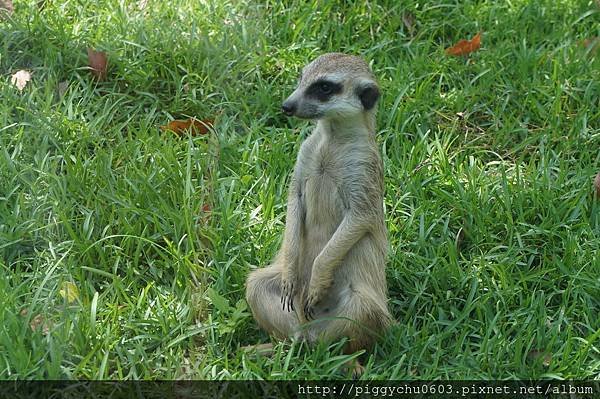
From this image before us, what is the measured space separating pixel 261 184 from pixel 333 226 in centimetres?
101

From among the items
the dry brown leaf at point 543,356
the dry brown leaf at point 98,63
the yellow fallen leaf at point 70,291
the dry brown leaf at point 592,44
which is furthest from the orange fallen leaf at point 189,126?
the dry brown leaf at point 592,44

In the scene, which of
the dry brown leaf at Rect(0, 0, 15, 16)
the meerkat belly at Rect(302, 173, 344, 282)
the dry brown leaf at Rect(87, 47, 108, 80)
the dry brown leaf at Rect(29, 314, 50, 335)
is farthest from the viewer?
the dry brown leaf at Rect(0, 0, 15, 16)

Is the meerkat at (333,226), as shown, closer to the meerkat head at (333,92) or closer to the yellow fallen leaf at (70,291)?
the meerkat head at (333,92)

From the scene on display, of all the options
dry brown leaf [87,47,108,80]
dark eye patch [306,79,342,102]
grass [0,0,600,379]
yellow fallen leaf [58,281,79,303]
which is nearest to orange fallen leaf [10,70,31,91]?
grass [0,0,600,379]

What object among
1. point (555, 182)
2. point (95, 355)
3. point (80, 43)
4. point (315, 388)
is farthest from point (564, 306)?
point (80, 43)

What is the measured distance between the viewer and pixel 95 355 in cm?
483

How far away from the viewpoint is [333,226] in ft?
17.2

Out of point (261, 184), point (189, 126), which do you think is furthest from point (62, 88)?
point (261, 184)

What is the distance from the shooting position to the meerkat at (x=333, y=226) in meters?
5.06

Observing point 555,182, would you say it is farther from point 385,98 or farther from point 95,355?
point 95,355

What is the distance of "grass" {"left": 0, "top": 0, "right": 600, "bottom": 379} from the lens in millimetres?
5016

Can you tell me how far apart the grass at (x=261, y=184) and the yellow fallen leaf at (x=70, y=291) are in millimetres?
20

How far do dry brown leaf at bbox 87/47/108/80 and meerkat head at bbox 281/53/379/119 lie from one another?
2.18 metres

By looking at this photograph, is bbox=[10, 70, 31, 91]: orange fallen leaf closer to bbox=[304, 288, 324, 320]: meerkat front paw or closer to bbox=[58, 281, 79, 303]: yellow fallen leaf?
bbox=[58, 281, 79, 303]: yellow fallen leaf
